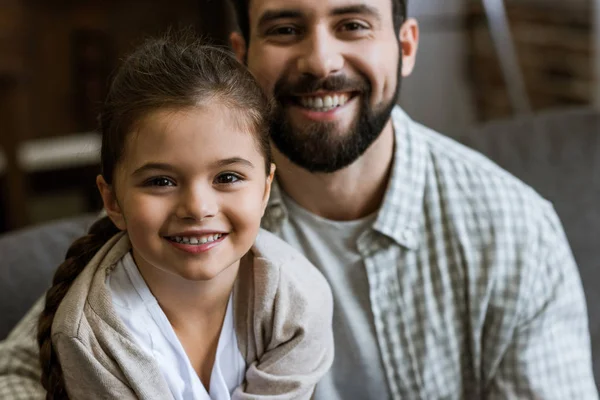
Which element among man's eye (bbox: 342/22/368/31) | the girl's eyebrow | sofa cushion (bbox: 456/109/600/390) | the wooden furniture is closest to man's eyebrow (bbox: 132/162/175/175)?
the girl's eyebrow

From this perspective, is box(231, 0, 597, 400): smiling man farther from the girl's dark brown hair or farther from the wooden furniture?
the wooden furniture

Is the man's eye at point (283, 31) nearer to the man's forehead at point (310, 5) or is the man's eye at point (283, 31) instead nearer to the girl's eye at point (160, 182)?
the man's forehead at point (310, 5)

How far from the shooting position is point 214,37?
3.54 metres

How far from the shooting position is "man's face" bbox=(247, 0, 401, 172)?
4.97 feet

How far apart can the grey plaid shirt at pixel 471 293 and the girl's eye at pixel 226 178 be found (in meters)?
0.40

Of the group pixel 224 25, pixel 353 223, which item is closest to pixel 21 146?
pixel 224 25

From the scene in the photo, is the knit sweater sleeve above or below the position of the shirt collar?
below

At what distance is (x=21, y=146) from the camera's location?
3.32m

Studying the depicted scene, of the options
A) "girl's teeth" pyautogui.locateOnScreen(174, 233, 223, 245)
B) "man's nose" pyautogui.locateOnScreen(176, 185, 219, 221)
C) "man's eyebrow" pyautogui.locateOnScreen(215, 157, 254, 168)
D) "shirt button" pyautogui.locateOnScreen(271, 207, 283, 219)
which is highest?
"man's eyebrow" pyautogui.locateOnScreen(215, 157, 254, 168)

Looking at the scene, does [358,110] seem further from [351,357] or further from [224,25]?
[224,25]

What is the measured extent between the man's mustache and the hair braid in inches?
13.7

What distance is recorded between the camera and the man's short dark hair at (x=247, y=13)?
5.34ft

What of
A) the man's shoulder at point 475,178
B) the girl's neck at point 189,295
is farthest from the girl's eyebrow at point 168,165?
the man's shoulder at point 475,178

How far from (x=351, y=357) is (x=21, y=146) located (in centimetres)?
204
